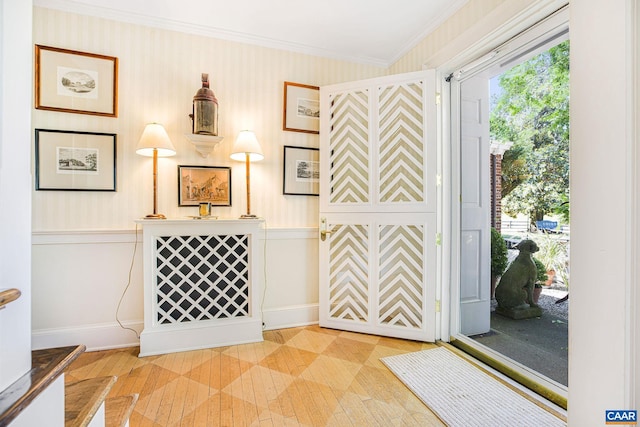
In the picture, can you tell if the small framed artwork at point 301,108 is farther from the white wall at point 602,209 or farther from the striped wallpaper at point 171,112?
the white wall at point 602,209

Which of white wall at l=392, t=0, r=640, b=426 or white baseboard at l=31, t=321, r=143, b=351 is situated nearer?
white wall at l=392, t=0, r=640, b=426

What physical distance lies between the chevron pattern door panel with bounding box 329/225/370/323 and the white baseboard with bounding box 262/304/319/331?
0.75 feet

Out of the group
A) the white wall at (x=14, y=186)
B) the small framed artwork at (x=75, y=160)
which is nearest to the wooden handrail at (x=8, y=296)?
the white wall at (x=14, y=186)

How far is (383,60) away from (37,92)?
119 inches

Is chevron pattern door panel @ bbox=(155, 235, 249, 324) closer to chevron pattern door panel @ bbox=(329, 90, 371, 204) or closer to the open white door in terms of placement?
chevron pattern door panel @ bbox=(329, 90, 371, 204)

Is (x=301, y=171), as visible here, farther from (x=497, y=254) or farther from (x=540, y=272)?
(x=540, y=272)

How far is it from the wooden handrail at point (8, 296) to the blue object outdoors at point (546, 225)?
2.35 meters

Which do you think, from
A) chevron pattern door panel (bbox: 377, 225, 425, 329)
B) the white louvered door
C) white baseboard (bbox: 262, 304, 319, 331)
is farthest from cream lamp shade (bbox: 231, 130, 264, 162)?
white baseboard (bbox: 262, 304, 319, 331)

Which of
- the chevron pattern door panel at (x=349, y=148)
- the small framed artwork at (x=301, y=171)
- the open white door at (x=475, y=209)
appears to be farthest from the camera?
the small framed artwork at (x=301, y=171)

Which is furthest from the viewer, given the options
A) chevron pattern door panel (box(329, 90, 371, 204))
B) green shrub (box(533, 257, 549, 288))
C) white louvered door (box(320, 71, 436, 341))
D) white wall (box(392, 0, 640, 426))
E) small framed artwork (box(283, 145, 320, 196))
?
small framed artwork (box(283, 145, 320, 196))

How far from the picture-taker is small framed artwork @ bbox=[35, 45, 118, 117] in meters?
2.31

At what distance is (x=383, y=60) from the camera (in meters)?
3.21

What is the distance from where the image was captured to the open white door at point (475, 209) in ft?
7.75

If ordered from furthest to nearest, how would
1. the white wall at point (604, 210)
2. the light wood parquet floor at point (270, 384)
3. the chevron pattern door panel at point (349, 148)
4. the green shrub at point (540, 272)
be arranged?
the chevron pattern door panel at point (349, 148), the green shrub at point (540, 272), the light wood parquet floor at point (270, 384), the white wall at point (604, 210)
